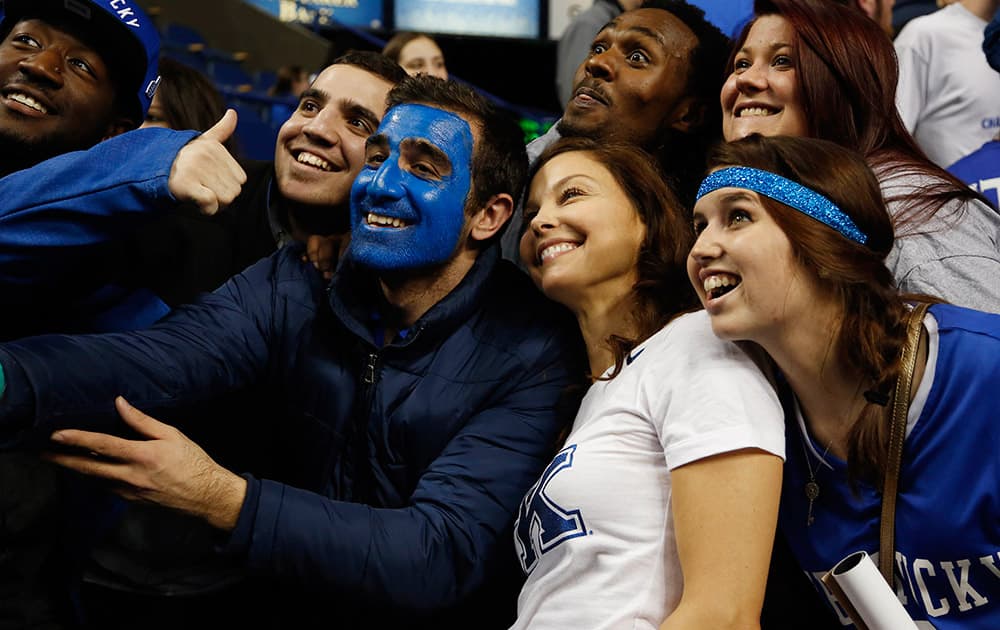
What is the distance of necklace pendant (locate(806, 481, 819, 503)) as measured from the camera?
1.97 meters

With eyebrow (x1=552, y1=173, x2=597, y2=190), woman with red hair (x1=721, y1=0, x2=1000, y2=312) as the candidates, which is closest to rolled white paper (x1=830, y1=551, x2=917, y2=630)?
woman with red hair (x1=721, y1=0, x2=1000, y2=312)

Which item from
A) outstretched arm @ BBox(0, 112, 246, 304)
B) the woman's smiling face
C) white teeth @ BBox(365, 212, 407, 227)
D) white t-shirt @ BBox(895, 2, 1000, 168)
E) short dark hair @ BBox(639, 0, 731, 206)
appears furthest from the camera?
white t-shirt @ BBox(895, 2, 1000, 168)

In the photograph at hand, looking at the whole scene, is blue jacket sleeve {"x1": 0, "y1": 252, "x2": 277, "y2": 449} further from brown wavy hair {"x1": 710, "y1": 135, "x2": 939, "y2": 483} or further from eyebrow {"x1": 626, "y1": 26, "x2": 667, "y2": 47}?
eyebrow {"x1": 626, "y1": 26, "x2": 667, "y2": 47}

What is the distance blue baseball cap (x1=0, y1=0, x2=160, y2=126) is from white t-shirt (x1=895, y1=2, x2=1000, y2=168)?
2495 mm

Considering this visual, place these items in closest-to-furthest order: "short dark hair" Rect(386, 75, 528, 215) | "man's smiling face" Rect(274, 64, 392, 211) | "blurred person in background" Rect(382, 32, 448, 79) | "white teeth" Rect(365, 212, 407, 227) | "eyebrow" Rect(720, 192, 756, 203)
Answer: "eyebrow" Rect(720, 192, 756, 203) < "white teeth" Rect(365, 212, 407, 227) < "short dark hair" Rect(386, 75, 528, 215) < "man's smiling face" Rect(274, 64, 392, 211) < "blurred person in background" Rect(382, 32, 448, 79)

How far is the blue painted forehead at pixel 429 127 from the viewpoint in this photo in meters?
2.54

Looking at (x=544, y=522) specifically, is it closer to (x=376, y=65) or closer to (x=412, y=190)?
(x=412, y=190)

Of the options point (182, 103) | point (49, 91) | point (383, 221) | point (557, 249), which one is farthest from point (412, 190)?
point (182, 103)

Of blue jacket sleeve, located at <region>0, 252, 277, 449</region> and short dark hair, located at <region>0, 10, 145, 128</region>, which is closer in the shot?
blue jacket sleeve, located at <region>0, 252, 277, 449</region>

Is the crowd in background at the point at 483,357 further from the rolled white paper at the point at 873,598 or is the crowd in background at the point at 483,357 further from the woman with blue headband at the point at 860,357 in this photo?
the rolled white paper at the point at 873,598

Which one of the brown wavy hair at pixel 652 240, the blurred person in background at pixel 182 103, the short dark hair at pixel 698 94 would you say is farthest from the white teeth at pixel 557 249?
the blurred person in background at pixel 182 103

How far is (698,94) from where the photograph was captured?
3.33 m

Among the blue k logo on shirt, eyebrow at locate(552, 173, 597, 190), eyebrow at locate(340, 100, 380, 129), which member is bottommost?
the blue k logo on shirt

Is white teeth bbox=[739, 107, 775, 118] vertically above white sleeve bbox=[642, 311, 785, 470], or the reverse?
white teeth bbox=[739, 107, 775, 118]
